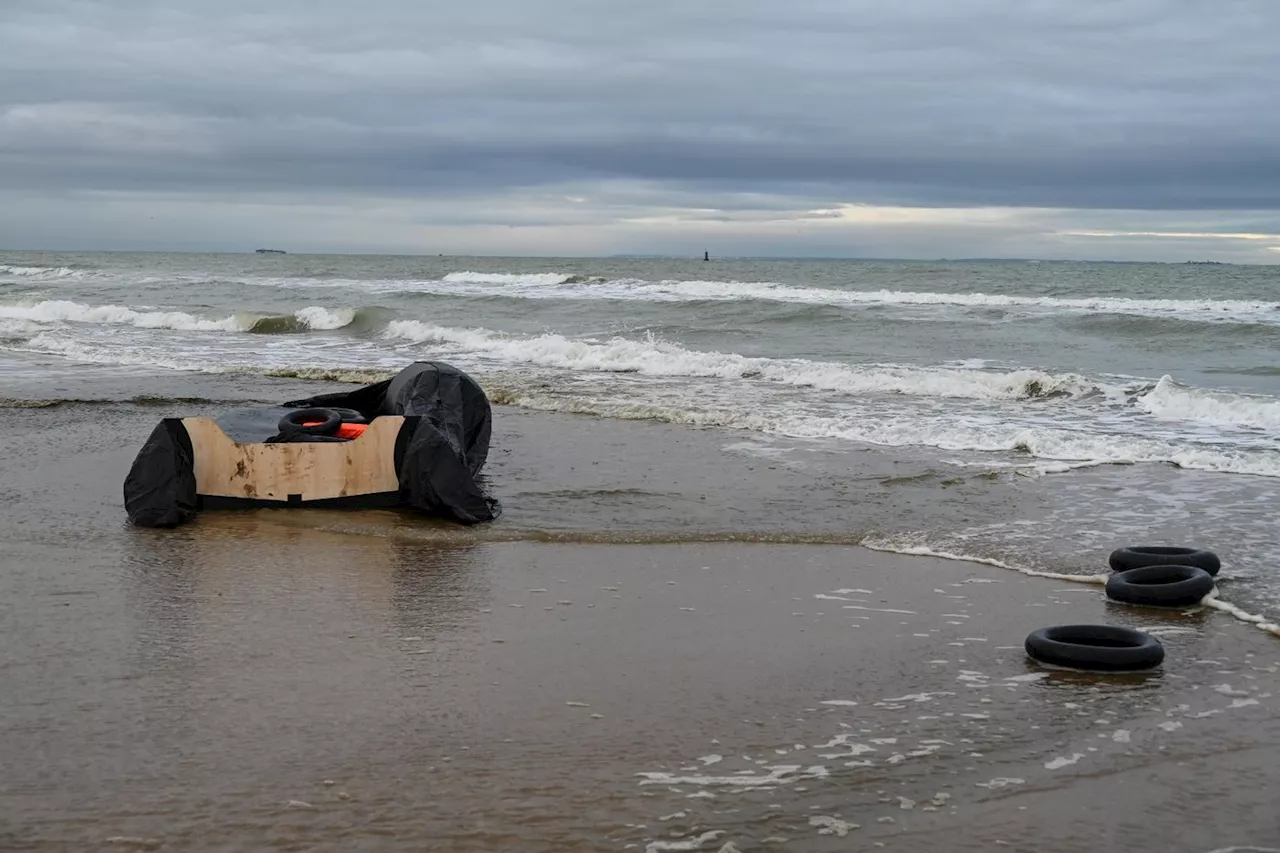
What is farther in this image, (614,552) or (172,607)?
(614,552)

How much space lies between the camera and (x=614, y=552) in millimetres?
7277

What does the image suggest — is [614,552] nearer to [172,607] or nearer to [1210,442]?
[172,607]

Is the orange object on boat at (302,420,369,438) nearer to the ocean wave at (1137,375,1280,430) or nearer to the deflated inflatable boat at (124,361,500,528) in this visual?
the deflated inflatable boat at (124,361,500,528)

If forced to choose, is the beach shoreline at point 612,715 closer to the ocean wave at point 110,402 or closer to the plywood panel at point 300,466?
the plywood panel at point 300,466

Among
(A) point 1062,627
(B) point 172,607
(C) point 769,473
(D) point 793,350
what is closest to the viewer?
(A) point 1062,627

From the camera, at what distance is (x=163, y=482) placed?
7.80 metres

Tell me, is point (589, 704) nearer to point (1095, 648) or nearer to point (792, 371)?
point (1095, 648)

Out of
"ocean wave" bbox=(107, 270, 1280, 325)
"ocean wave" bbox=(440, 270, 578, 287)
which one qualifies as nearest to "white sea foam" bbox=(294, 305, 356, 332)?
"ocean wave" bbox=(107, 270, 1280, 325)

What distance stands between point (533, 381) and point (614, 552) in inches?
401

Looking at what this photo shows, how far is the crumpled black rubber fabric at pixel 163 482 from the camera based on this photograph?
7.71 m

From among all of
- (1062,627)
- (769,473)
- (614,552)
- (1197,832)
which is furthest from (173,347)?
(1197,832)

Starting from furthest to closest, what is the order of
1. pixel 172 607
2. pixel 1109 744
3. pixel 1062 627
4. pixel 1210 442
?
1. pixel 1210 442
2. pixel 172 607
3. pixel 1062 627
4. pixel 1109 744

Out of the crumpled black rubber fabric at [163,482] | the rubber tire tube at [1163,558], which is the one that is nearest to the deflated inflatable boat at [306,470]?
the crumpled black rubber fabric at [163,482]

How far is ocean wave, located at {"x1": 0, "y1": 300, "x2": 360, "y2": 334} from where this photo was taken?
3088 centimetres
